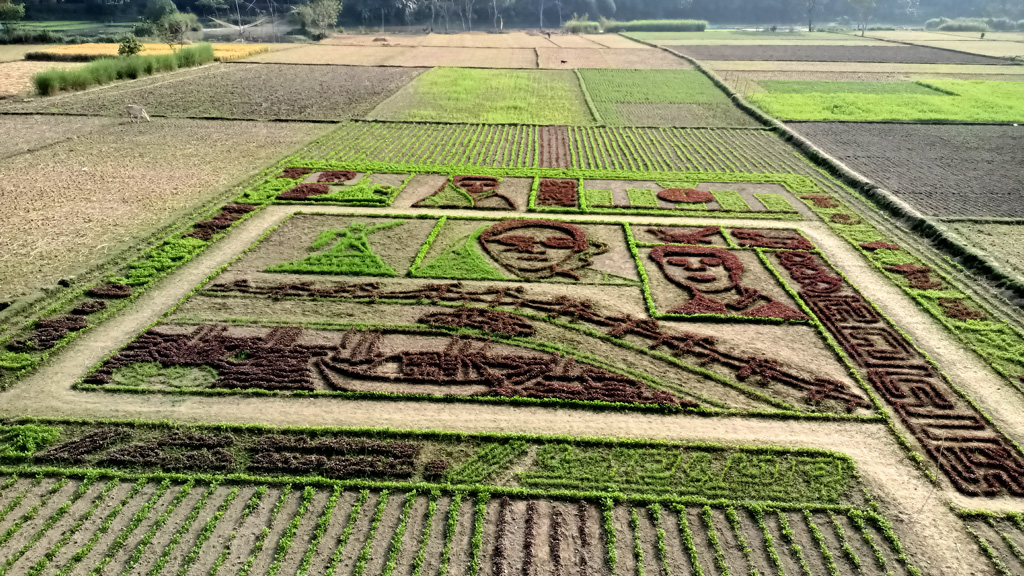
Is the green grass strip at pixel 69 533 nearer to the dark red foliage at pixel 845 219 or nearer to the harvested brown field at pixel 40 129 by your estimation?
the dark red foliage at pixel 845 219

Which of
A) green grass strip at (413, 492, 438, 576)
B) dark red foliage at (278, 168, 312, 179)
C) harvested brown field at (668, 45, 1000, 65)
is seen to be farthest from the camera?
harvested brown field at (668, 45, 1000, 65)

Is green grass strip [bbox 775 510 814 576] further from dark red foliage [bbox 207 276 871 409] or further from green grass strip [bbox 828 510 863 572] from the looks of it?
dark red foliage [bbox 207 276 871 409]

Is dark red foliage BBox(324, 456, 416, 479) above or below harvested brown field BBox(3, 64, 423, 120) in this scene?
below

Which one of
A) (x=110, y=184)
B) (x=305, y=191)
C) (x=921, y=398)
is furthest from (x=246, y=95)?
(x=921, y=398)

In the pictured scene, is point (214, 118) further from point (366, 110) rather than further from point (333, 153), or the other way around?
point (333, 153)

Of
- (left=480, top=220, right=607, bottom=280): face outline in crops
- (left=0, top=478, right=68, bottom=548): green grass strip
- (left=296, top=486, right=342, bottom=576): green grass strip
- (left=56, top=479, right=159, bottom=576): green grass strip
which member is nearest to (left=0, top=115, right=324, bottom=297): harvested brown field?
(left=0, top=478, right=68, bottom=548): green grass strip

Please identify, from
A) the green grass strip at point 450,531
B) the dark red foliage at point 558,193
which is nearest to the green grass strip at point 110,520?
the green grass strip at point 450,531

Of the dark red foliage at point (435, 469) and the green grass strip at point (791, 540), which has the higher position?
the dark red foliage at point (435, 469)
